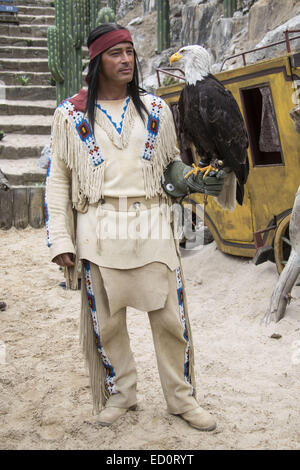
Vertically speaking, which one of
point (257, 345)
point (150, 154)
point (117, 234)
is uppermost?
point (150, 154)

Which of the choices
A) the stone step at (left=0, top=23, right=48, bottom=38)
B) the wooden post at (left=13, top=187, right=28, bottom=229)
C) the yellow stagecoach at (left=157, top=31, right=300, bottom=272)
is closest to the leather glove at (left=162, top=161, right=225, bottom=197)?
the yellow stagecoach at (left=157, top=31, right=300, bottom=272)

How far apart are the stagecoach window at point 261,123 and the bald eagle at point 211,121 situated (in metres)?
1.75

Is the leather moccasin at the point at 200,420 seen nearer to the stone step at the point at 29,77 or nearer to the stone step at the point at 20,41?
the stone step at the point at 29,77

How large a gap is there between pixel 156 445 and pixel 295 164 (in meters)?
2.58

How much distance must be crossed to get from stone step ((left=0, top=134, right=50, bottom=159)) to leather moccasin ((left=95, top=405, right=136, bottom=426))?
8.69m

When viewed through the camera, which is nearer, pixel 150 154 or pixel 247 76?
pixel 150 154

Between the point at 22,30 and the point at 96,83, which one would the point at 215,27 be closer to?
the point at 22,30

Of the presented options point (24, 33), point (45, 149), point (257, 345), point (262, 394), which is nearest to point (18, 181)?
point (45, 149)

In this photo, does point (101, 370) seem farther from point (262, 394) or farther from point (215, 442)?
point (262, 394)

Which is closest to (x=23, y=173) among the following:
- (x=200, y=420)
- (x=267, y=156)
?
(x=267, y=156)

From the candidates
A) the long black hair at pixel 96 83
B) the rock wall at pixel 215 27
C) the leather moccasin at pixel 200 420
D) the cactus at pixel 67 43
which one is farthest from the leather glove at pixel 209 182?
the cactus at pixel 67 43

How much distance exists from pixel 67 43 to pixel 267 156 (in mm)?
5591

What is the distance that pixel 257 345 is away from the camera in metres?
3.62

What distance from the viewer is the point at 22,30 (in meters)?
13.7
